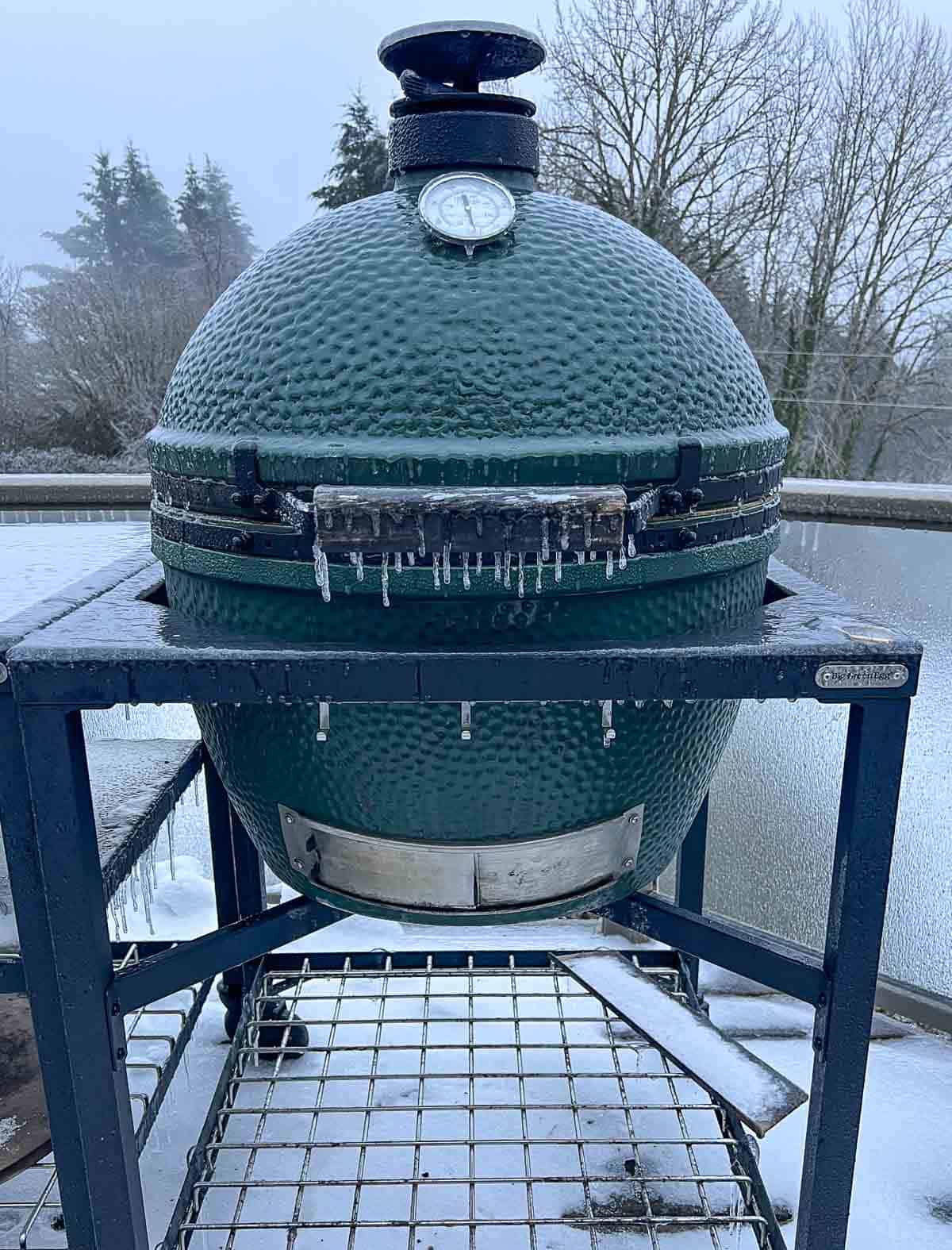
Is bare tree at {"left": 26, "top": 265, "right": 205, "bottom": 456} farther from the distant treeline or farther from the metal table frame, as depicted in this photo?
the metal table frame

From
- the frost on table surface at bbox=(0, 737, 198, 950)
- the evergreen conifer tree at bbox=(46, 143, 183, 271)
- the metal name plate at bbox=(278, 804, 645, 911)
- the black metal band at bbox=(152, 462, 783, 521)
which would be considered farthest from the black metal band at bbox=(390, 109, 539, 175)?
the evergreen conifer tree at bbox=(46, 143, 183, 271)

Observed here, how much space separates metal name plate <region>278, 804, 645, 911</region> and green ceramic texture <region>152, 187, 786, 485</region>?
2.00ft

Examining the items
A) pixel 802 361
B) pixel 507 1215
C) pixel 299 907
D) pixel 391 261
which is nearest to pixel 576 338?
pixel 391 261

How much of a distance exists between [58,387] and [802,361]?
1248cm

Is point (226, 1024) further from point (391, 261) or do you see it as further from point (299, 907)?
point (391, 261)

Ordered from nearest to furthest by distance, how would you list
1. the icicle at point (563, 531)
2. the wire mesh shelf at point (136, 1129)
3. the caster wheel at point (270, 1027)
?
the icicle at point (563, 531) → the wire mesh shelf at point (136, 1129) → the caster wheel at point (270, 1027)

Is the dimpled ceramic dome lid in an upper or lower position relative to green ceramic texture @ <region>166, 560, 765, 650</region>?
upper

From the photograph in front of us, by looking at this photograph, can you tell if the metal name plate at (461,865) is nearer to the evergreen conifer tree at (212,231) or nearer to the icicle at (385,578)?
the icicle at (385,578)

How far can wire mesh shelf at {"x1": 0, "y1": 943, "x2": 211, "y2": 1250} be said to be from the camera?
6.57 ft

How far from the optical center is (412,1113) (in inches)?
96.7

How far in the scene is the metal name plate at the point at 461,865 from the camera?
1.55m

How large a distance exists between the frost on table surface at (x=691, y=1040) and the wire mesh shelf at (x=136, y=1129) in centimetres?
101

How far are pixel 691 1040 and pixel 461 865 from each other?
39.4 inches

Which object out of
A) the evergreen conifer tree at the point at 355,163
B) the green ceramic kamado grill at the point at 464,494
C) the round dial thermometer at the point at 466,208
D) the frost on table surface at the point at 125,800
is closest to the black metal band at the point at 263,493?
the green ceramic kamado grill at the point at 464,494
